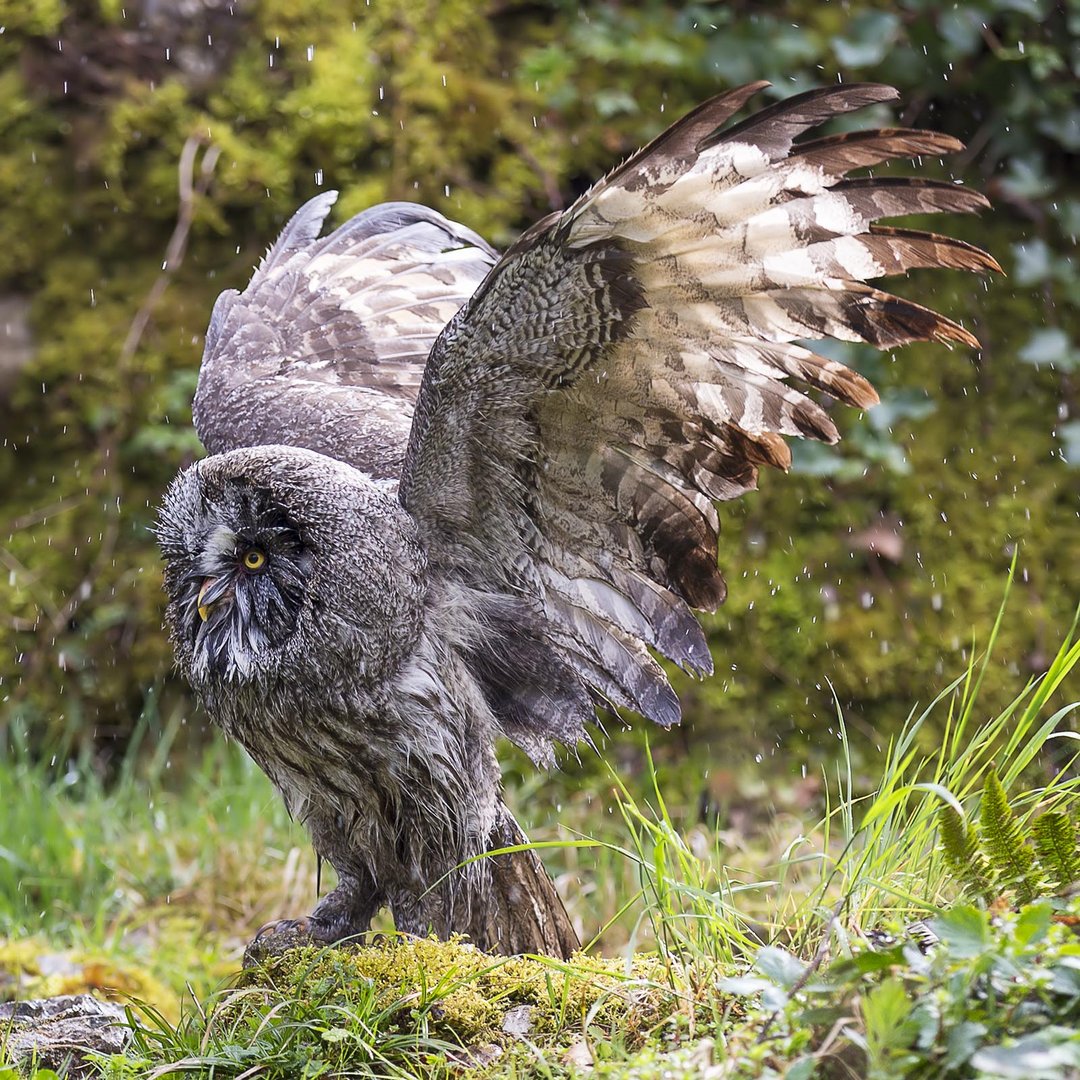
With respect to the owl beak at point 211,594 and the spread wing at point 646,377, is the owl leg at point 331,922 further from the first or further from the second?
the owl beak at point 211,594

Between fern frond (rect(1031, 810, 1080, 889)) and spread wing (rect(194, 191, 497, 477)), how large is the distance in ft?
6.63

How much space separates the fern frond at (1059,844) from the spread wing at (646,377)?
34.4 inches

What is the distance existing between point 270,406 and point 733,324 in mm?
1581

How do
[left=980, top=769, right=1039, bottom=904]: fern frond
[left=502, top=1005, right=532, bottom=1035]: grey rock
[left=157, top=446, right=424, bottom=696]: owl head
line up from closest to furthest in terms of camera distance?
[left=980, top=769, right=1039, bottom=904]: fern frond < [left=502, top=1005, right=532, bottom=1035]: grey rock < [left=157, top=446, right=424, bottom=696]: owl head

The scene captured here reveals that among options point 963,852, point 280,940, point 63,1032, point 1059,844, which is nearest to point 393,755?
point 280,940

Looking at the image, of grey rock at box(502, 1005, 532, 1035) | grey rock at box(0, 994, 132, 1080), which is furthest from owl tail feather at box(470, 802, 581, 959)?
grey rock at box(0, 994, 132, 1080)

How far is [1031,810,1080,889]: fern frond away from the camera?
2.12 m

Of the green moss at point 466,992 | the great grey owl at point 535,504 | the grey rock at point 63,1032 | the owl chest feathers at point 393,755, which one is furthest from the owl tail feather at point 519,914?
the grey rock at point 63,1032

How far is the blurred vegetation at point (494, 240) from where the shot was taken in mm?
5062

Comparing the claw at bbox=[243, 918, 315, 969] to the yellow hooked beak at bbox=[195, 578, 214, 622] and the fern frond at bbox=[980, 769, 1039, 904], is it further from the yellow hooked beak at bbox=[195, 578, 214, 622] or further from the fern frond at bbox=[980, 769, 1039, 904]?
the fern frond at bbox=[980, 769, 1039, 904]

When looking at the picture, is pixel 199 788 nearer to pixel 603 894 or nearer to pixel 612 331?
pixel 603 894

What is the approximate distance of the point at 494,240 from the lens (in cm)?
522

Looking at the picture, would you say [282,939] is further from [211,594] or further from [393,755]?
[211,594]

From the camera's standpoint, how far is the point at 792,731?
496cm
